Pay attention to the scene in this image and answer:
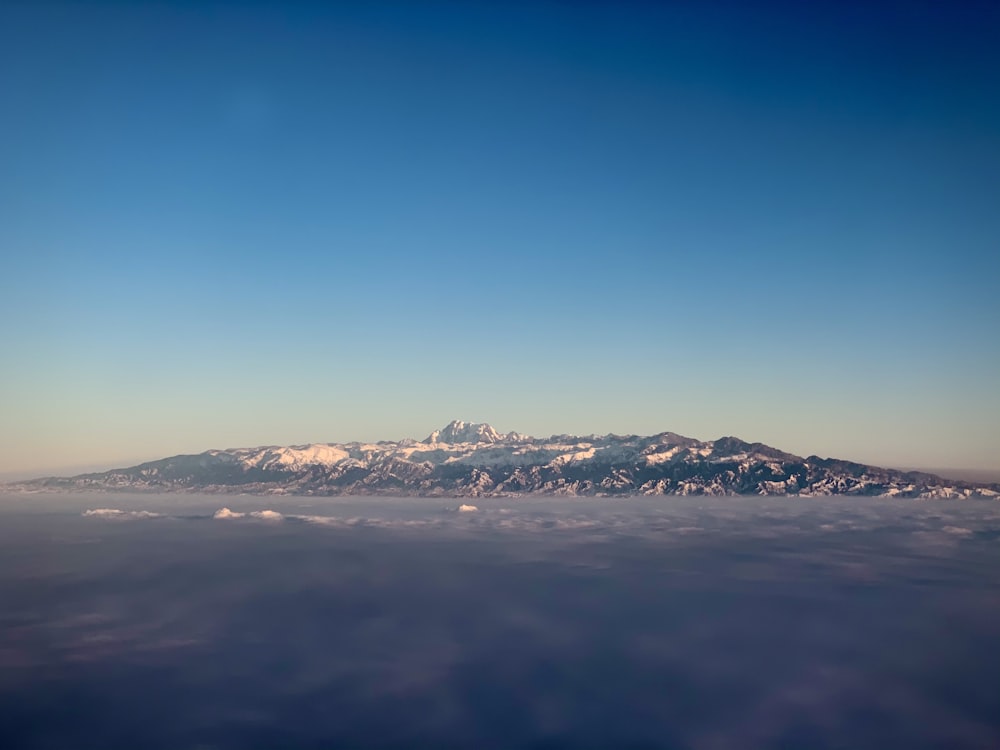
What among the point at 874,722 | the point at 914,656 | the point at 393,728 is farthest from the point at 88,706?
the point at 914,656

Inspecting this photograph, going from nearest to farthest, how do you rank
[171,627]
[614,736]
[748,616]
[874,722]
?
[614,736]
[874,722]
[171,627]
[748,616]

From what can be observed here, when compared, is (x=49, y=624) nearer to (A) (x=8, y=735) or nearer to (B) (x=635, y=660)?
(A) (x=8, y=735)

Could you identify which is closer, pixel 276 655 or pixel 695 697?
pixel 695 697

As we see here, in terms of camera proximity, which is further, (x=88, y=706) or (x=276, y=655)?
(x=276, y=655)

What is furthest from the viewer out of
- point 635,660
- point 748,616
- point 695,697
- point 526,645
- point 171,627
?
point 748,616

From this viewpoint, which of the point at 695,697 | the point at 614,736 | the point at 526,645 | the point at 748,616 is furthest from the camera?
the point at 748,616

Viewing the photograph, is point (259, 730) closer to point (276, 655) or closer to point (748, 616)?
point (276, 655)

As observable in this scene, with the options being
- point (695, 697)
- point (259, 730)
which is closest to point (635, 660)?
point (695, 697)

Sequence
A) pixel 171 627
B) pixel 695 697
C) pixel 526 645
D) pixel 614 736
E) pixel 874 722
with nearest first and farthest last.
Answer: pixel 614 736 < pixel 874 722 < pixel 695 697 < pixel 526 645 < pixel 171 627
